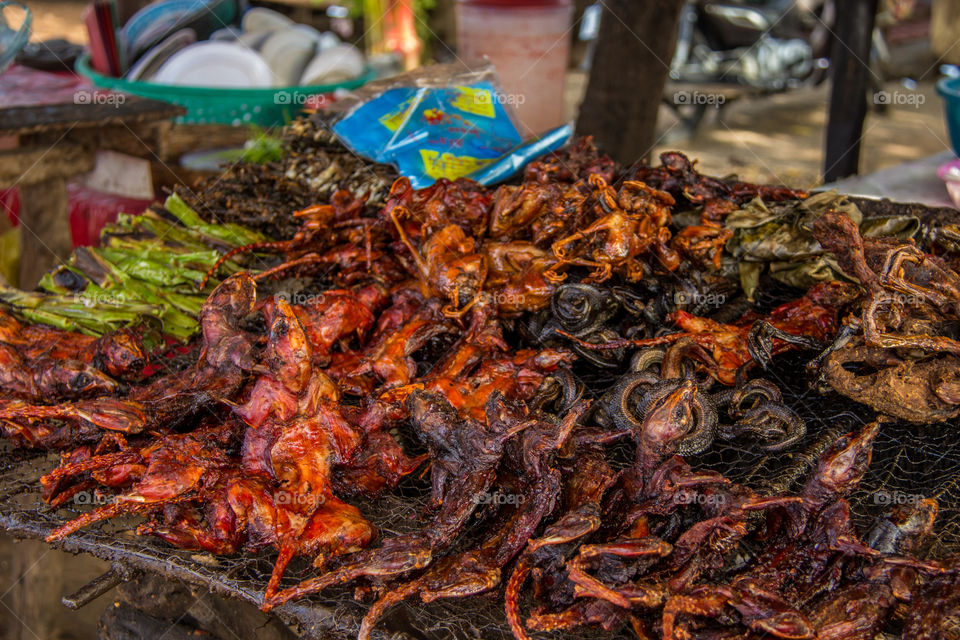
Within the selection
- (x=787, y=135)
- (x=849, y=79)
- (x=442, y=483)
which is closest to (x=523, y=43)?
(x=849, y=79)

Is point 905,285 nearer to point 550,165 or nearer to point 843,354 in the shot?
point 843,354

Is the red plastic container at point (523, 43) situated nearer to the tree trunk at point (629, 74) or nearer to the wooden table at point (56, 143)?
the tree trunk at point (629, 74)

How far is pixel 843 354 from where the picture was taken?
7.44 feet

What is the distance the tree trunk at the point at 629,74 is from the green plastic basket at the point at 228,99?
1.96 m

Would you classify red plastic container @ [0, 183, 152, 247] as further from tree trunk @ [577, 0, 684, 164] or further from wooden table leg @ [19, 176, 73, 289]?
tree trunk @ [577, 0, 684, 164]

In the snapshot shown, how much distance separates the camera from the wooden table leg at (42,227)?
196 inches

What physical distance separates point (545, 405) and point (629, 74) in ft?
11.9

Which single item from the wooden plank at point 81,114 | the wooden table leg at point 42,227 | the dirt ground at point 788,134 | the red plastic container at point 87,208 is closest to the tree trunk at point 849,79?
the dirt ground at point 788,134

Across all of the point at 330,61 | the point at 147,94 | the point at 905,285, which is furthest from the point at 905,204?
the point at 147,94

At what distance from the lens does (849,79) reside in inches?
221

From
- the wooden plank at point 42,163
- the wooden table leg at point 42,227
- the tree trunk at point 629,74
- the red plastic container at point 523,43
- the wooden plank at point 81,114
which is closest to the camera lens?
the wooden plank at point 81,114

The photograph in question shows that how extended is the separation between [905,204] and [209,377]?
10.0ft

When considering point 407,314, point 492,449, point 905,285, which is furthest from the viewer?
point 407,314

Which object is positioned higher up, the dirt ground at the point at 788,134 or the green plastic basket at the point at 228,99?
the green plastic basket at the point at 228,99
